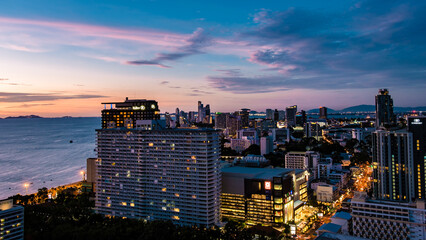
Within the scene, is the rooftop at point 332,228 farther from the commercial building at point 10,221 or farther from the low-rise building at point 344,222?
the commercial building at point 10,221

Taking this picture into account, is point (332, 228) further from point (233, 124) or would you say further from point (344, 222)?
point (233, 124)

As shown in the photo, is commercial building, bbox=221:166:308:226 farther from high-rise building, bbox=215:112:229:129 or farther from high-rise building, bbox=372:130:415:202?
high-rise building, bbox=215:112:229:129

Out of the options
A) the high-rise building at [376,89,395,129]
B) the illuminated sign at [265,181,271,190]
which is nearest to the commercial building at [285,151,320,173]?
the illuminated sign at [265,181,271,190]

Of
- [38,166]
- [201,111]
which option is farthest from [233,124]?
[38,166]

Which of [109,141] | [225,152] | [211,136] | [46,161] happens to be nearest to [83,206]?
[109,141]

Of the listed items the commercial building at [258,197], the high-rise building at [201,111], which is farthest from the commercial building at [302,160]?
the high-rise building at [201,111]

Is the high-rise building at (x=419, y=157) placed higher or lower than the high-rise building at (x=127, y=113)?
lower
